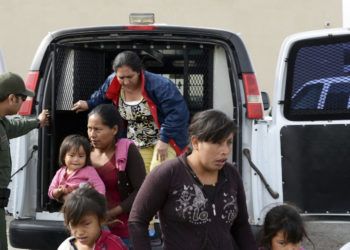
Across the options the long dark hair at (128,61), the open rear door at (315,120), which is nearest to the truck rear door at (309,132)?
the open rear door at (315,120)

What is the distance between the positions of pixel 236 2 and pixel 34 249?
1181 centimetres

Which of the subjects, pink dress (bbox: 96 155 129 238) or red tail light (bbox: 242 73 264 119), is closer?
pink dress (bbox: 96 155 129 238)

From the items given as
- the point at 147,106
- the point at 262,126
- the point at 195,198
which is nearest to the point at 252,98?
the point at 262,126

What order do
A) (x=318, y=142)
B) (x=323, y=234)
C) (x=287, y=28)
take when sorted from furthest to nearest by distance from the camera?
(x=287, y=28), (x=323, y=234), (x=318, y=142)

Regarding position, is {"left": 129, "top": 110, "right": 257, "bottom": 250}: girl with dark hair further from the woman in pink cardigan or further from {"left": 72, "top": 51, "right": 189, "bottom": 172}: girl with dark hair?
{"left": 72, "top": 51, "right": 189, "bottom": 172}: girl with dark hair

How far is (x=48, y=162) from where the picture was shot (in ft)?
15.8

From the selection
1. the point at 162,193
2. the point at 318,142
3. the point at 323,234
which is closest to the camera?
the point at 162,193

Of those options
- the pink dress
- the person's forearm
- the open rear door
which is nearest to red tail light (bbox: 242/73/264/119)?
the open rear door

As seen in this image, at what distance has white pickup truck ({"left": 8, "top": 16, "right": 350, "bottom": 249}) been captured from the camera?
4.55 metres

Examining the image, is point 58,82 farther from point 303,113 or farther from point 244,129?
point 303,113

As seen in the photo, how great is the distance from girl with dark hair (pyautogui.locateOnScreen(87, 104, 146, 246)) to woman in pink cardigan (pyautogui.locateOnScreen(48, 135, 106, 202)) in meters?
0.08

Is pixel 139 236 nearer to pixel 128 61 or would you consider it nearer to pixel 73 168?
pixel 73 168

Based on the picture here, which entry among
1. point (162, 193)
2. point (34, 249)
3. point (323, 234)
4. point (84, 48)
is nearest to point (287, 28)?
point (323, 234)

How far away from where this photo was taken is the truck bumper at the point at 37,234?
453 centimetres
